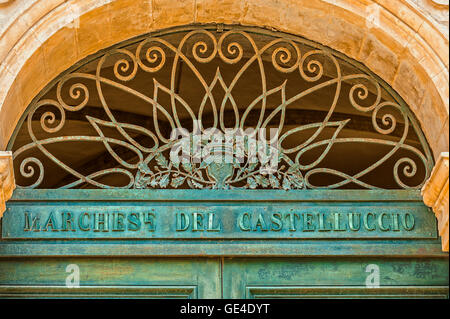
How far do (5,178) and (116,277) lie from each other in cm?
79

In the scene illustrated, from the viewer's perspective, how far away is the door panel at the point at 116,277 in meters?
4.46

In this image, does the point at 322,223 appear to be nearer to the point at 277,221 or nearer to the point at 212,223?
the point at 277,221

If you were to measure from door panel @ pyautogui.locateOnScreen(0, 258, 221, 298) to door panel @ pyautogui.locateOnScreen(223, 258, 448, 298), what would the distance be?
133 mm

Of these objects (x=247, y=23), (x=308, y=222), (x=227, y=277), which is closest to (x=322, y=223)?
(x=308, y=222)

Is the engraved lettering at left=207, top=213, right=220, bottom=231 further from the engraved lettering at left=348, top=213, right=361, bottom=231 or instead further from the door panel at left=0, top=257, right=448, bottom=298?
the engraved lettering at left=348, top=213, right=361, bottom=231

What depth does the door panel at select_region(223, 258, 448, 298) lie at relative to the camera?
14.8 ft

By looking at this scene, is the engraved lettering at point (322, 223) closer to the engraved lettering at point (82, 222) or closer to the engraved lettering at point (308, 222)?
the engraved lettering at point (308, 222)

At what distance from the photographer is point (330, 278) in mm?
4543

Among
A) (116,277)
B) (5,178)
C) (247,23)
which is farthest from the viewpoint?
(247,23)

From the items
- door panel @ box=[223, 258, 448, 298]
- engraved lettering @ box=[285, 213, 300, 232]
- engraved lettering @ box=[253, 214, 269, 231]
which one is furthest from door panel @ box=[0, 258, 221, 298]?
engraved lettering @ box=[285, 213, 300, 232]

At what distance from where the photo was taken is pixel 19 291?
14.6ft

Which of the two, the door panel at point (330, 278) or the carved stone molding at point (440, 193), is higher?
the carved stone molding at point (440, 193)

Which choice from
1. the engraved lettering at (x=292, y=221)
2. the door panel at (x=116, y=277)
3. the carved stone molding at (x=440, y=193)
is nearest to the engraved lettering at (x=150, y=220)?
the door panel at (x=116, y=277)

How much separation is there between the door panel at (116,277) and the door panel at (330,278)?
13 cm
